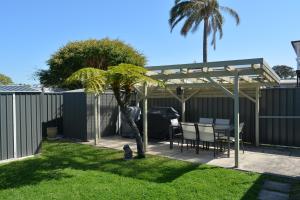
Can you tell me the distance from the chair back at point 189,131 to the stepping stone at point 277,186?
306 centimetres

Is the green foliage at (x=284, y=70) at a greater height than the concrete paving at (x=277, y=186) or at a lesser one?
greater

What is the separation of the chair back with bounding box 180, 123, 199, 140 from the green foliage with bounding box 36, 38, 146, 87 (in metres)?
11.4

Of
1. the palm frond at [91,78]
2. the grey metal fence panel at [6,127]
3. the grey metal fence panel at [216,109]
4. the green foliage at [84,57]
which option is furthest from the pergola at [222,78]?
the green foliage at [84,57]

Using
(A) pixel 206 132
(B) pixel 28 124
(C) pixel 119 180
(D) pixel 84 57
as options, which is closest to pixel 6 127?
(B) pixel 28 124

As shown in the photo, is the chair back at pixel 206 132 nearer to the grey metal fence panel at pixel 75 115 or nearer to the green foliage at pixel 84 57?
the grey metal fence panel at pixel 75 115

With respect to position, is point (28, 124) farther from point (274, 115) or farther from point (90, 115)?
point (274, 115)

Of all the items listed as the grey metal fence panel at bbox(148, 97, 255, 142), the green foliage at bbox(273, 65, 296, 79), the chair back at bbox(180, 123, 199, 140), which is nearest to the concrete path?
the chair back at bbox(180, 123, 199, 140)

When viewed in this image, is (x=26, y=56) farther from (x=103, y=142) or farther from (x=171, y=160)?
(x=171, y=160)

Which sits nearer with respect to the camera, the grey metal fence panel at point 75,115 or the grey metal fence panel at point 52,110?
the grey metal fence panel at point 75,115

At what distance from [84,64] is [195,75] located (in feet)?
41.8

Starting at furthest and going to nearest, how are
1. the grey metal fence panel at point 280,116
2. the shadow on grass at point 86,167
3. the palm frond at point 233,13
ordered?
the palm frond at point 233,13 → the grey metal fence panel at point 280,116 → the shadow on grass at point 86,167

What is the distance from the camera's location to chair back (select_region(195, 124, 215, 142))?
324 inches

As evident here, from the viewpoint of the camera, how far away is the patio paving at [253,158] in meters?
6.86

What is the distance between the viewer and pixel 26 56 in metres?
22.6
